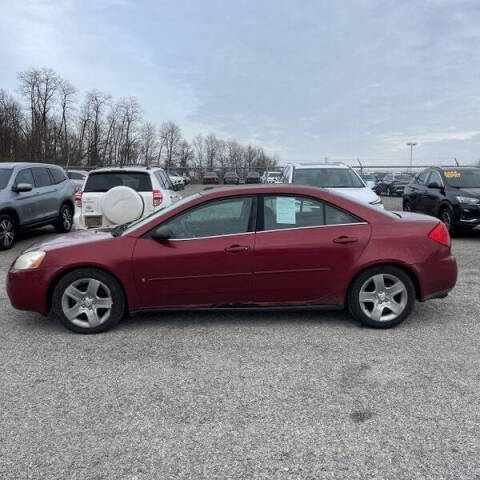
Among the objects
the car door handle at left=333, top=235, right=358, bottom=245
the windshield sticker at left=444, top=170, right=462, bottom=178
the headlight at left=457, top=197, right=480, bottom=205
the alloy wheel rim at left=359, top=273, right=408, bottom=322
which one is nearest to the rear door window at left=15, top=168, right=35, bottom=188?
the car door handle at left=333, top=235, right=358, bottom=245

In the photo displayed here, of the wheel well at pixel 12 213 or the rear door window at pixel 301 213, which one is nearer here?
the rear door window at pixel 301 213

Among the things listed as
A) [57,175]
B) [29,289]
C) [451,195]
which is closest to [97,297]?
[29,289]

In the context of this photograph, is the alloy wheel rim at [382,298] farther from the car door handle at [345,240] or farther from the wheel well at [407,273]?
the car door handle at [345,240]

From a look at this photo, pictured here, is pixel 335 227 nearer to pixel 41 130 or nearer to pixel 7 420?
pixel 7 420

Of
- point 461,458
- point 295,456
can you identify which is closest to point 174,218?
point 295,456

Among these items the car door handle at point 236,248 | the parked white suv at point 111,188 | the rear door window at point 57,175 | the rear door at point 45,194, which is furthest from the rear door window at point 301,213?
the rear door window at point 57,175

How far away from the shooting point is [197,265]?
449 centimetres

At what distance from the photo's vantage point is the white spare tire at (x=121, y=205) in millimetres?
7293

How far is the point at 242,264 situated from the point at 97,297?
146 cm

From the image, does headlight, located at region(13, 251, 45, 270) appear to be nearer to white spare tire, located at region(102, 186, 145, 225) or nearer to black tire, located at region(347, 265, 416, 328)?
white spare tire, located at region(102, 186, 145, 225)

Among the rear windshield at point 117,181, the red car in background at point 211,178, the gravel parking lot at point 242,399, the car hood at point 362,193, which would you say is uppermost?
the red car in background at point 211,178

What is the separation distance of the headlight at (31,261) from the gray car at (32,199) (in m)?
5.37

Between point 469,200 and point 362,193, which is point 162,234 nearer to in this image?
point 362,193

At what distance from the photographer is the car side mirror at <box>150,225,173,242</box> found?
4.47m
